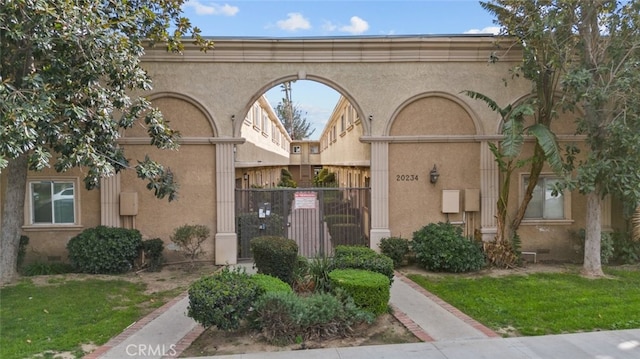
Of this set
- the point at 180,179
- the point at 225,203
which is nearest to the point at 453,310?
the point at 225,203

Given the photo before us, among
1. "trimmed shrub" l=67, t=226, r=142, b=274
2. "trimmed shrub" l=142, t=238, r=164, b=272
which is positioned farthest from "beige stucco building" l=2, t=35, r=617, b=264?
"trimmed shrub" l=67, t=226, r=142, b=274

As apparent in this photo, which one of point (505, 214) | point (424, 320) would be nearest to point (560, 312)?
point (424, 320)

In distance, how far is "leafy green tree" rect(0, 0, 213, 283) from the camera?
695 cm

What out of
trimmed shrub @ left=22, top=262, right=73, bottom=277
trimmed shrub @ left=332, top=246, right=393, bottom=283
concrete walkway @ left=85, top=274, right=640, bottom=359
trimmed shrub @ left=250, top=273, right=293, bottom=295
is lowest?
concrete walkway @ left=85, top=274, right=640, bottom=359

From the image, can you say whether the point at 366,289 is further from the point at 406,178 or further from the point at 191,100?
the point at 191,100

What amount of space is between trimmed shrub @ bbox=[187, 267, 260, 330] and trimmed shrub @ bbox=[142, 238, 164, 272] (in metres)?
5.20

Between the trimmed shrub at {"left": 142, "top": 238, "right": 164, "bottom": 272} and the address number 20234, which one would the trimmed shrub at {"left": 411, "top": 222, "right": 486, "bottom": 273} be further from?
the trimmed shrub at {"left": 142, "top": 238, "right": 164, "bottom": 272}

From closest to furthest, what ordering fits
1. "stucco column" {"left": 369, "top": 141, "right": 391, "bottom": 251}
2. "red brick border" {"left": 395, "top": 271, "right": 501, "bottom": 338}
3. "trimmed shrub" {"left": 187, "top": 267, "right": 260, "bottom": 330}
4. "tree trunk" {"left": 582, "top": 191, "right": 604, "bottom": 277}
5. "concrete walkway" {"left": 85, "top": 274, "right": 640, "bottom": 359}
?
1. "concrete walkway" {"left": 85, "top": 274, "right": 640, "bottom": 359}
2. "trimmed shrub" {"left": 187, "top": 267, "right": 260, "bottom": 330}
3. "red brick border" {"left": 395, "top": 271, "right": 501, "bottom": 338}
4. "tree trunk" {"left": 582, "top": 191, "right": 604, "bottom": 277}
5. "stucco column" {"left": 369, "top": 141, "right": 391, "bottom": 251}

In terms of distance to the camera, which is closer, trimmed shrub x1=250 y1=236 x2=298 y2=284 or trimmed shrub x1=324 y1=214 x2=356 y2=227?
trimmed shrub x1=250 y1=236 x2=298 y2=284

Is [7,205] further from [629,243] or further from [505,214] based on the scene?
[629,243]

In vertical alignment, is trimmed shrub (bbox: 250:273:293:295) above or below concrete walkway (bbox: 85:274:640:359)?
above

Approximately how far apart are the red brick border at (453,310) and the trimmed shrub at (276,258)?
2775 millimetres

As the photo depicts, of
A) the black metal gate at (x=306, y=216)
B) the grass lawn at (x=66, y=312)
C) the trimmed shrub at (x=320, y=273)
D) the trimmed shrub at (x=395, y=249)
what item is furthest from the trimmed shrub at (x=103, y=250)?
the trimmed shrub at (x=395, y=249)

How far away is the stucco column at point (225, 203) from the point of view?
11.7m
